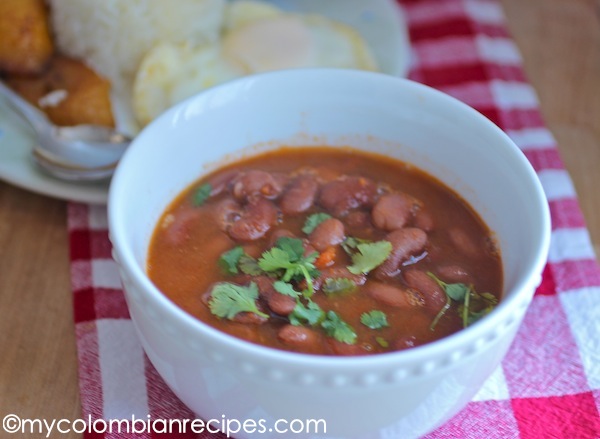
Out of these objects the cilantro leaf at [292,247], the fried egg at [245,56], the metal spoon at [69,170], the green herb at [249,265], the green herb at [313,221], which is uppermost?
the cilantro leaf at [292,247]

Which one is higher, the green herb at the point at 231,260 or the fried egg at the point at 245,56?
the green herb at the point at 231,260

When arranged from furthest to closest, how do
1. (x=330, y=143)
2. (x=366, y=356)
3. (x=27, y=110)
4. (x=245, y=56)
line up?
(x=245, y=56) < (x=27, y=110) < (x=330, y=143) < (x=366, y=356)

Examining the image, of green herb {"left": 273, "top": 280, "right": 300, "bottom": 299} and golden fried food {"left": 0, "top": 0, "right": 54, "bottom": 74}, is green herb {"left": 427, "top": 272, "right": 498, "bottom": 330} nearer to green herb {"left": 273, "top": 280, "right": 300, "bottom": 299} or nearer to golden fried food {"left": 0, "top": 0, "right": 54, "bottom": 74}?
green herb {"left": 273, "top": 280, "right": 300, "bottom": 299}

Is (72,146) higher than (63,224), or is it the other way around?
(72,146)

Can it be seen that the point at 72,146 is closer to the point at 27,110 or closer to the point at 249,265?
the point at 27,110

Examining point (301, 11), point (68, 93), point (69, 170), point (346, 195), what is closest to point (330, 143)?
point (346, 195)

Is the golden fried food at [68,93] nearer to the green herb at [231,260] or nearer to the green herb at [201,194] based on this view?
the green herb at [201,194]

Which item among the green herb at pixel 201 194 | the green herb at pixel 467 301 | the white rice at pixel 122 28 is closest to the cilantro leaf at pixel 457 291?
the green herb at pixel 467 301
